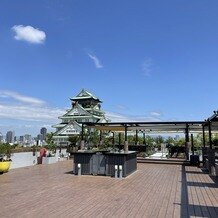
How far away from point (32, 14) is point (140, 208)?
32.2 ft

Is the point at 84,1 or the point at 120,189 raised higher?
the point at 84,1

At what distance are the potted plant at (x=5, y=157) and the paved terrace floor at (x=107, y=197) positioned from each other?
1.63 metres

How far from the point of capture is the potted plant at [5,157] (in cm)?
1319

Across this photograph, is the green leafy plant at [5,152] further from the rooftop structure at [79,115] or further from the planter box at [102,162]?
the rooftop structure at [79,115]

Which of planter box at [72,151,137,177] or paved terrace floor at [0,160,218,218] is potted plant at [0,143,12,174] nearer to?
paved terrace floor at [0,160,218,218]

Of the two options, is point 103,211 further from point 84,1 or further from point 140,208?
point 84,1

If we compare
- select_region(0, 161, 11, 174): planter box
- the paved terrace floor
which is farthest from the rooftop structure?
the paved terrace floor

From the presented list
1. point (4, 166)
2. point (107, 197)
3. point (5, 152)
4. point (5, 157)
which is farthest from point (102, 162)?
point (5, 157)

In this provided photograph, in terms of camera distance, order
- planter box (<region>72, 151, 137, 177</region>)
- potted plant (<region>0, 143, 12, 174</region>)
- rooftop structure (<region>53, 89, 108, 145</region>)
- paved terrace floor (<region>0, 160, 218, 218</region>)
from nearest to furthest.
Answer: paved terrace floor (<region>0, 160, 218, 218</region>), planter box (<region>72, 151, 137, 177</region>), potted plant (<region>0, 143, 12, 174</region>), rooftop structure (<region>53, 89, 108, 145</region>)

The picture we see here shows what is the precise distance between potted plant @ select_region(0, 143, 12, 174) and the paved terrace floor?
5.33ft

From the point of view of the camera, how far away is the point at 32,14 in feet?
41.6

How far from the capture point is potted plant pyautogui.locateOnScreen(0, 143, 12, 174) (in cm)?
1319

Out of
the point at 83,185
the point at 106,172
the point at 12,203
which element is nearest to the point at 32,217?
the point at 12,203

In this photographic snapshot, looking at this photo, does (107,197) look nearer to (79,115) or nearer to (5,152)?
(5,152)
